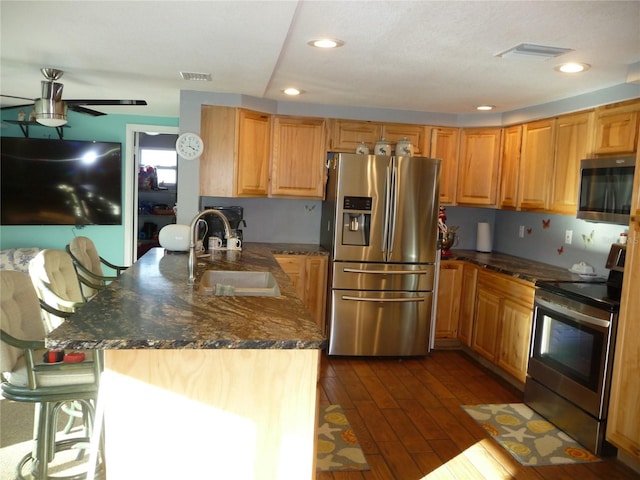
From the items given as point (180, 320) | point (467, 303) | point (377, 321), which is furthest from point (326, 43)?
point (467, 303)

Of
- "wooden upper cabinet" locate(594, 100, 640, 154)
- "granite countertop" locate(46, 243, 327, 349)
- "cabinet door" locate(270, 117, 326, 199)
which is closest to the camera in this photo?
"granite countertop" locate(46, 243, 327, 349)

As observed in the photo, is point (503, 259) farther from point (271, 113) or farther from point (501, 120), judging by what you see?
point (271, 113)

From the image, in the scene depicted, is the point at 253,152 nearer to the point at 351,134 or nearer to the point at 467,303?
the point at 351,134

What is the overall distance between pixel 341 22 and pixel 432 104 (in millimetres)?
2264

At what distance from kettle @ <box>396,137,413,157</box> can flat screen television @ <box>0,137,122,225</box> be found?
317cm

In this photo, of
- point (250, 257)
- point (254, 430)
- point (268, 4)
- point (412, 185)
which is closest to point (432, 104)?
point (412, 185)

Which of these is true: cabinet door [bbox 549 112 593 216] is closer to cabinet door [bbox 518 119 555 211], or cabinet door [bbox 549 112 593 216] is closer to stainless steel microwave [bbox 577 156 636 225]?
cabinet door [bbox 518 119 555 211]

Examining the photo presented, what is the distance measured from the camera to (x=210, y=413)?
6.27ft

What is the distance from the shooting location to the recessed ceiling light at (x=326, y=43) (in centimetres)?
269

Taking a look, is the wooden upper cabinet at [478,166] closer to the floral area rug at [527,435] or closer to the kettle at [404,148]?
the kettle at [404,148]

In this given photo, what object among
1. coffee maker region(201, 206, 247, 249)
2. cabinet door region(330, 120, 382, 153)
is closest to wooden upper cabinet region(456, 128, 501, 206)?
cabinet door region(330, 120, 382, 153)

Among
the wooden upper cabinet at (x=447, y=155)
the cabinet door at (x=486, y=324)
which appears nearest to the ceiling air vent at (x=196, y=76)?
the wooden upper cabinet at (x=447, y=155)

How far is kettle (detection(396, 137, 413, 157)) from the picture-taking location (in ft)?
15.1

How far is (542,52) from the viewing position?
108 inches
